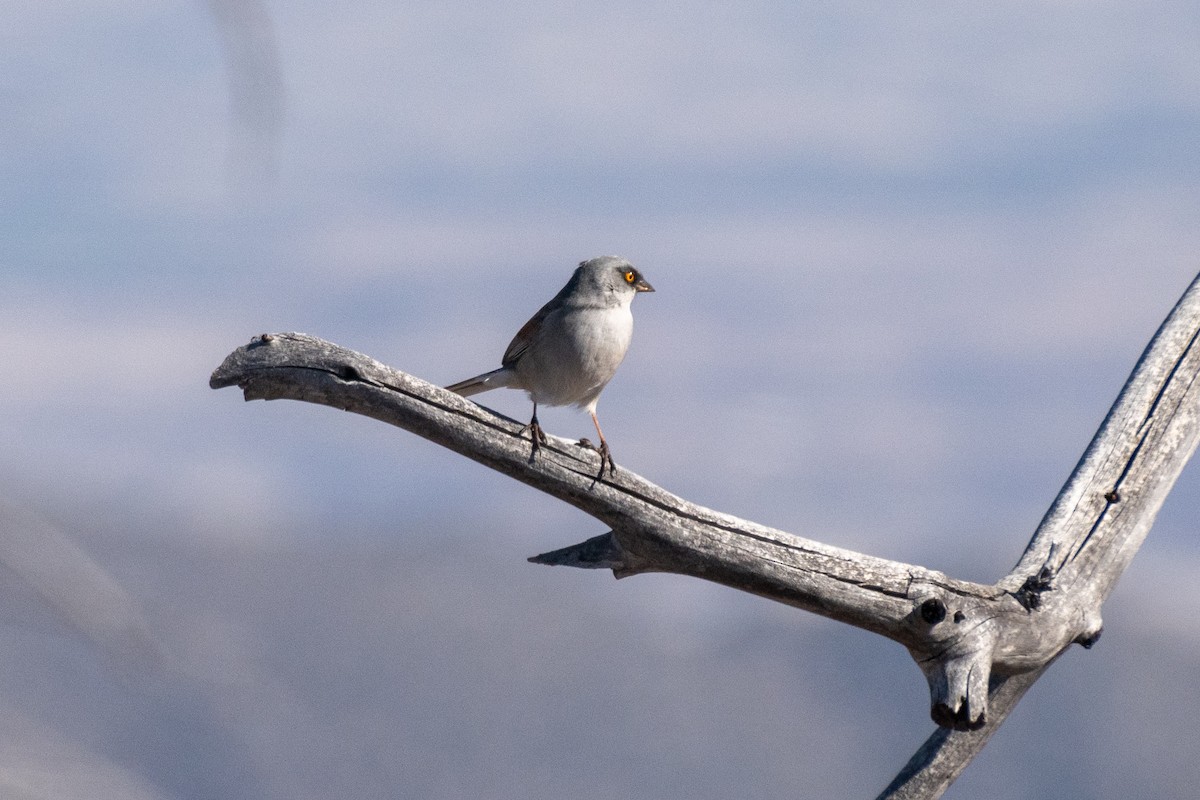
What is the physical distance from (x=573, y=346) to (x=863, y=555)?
2.10m

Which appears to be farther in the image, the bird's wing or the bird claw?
the bird's wing

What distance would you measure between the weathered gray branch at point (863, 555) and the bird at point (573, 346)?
1239mm

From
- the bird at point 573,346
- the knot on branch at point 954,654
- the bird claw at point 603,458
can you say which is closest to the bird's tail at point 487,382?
the bird at point 573,346

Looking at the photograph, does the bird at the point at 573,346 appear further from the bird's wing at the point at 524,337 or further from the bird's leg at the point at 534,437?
the bird's leg at the point at 534,437

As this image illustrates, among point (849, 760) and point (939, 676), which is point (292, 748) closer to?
point (849, 760)

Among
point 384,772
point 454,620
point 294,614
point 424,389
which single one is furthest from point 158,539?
point 424,389

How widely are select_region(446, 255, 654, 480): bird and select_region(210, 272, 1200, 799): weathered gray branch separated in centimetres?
124

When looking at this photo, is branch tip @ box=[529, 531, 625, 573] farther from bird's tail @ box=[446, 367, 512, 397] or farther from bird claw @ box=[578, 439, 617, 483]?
bird's tail @ box=[446, 367, 512, 397]

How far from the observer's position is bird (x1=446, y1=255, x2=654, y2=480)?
272 inches

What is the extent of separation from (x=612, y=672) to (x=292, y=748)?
5357 centimetres

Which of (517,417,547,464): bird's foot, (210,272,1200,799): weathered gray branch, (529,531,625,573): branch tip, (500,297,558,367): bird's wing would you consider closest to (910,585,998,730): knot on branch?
(210,272,1200,799): weathered gray branch

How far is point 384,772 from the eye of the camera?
5699 inches

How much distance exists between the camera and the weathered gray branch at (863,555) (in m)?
5.16

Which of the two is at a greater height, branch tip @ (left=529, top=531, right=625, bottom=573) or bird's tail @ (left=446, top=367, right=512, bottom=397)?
bird's tail @ (left=446, top=367, right=512, bottom=397)
